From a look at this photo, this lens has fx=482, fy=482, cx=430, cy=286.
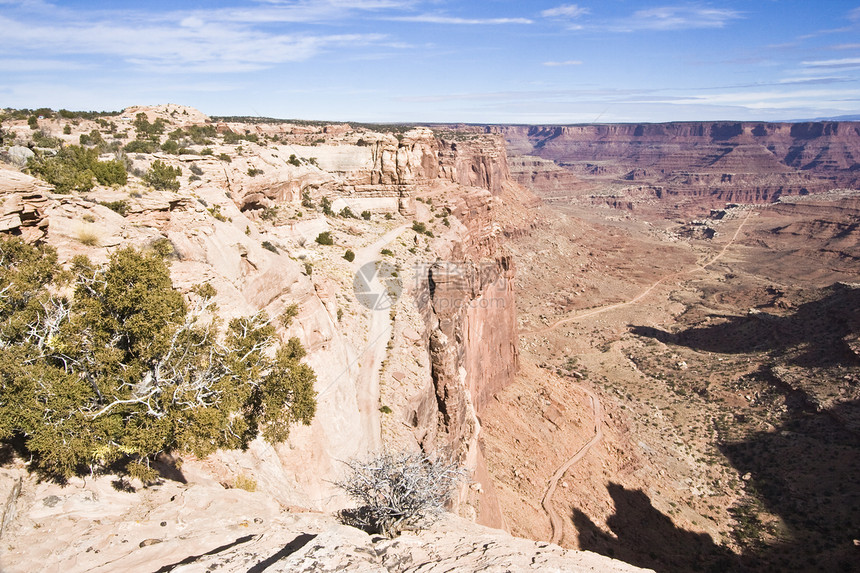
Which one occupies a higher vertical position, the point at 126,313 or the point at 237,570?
the point at 126,313

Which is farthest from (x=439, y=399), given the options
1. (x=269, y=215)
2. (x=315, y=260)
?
(x=269, y=215)

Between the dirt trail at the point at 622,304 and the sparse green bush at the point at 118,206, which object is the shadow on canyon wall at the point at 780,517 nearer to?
the sparse green bush at the point at 118,206

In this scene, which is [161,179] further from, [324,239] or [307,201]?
[307,201]

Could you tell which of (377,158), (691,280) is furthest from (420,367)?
(691,280)

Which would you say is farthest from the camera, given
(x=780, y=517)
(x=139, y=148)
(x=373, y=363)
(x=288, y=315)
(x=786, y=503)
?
(x=786, y=503)

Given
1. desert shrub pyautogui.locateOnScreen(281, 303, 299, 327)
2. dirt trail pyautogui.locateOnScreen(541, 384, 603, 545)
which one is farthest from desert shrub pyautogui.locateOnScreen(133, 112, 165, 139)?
dirt trail pyautogui.locateOnScreen(541, 384, 603, 545)

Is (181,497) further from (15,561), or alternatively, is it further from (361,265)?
(361,265)
